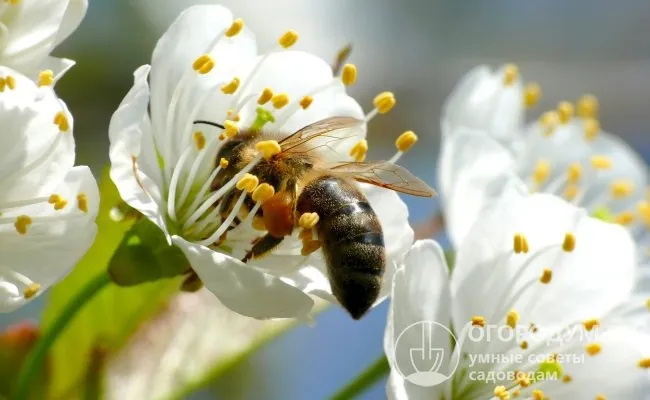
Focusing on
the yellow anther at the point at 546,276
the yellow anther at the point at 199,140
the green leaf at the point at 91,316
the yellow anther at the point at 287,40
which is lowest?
the green leaf at the point at 91,316

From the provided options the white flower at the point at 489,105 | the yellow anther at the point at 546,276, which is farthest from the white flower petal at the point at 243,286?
the white flower at the point at 489,105

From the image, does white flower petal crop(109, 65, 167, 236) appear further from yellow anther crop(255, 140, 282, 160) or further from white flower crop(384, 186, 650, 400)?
white flower crop(384, 186, 650, 400)

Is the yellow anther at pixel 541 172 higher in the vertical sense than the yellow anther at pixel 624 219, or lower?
higher

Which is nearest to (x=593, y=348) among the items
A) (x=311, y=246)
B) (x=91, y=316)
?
(x=311, y=246)

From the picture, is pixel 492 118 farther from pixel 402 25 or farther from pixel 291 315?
pixel 402 25

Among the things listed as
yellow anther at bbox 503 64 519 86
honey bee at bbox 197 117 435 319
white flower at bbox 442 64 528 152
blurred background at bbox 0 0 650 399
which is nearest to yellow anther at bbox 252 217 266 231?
honey bee at bbox 197 117 435 319

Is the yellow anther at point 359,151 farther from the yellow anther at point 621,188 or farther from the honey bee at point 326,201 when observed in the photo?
the yellow anther at point 621,188

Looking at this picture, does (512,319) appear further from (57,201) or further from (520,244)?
(57,201)
